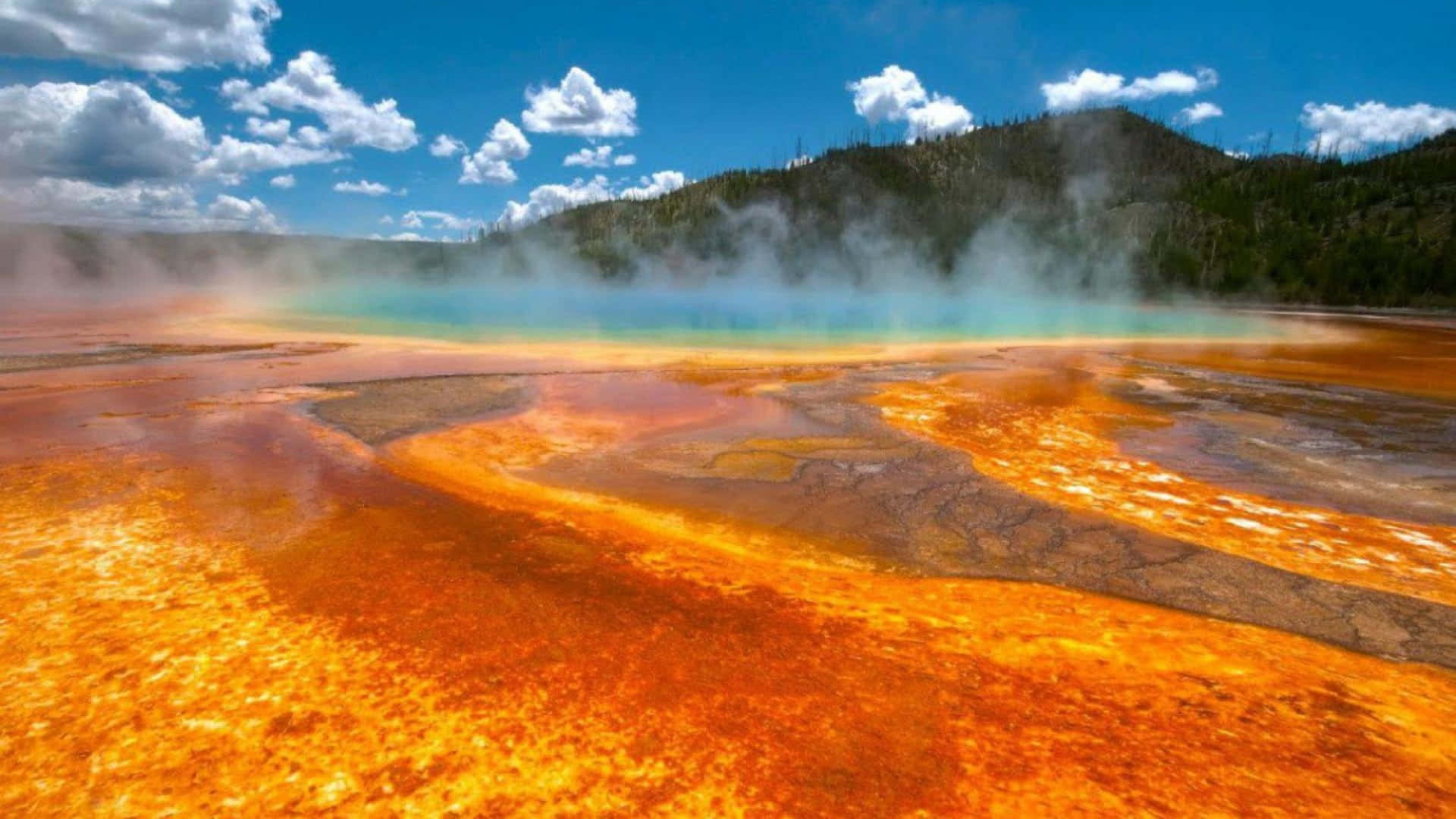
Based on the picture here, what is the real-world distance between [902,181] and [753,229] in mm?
29643

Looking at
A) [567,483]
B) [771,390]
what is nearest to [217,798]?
[567,483]

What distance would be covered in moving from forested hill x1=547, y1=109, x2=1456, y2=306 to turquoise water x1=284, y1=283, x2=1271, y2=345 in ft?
49.2

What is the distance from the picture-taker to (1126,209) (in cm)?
Result: 7669

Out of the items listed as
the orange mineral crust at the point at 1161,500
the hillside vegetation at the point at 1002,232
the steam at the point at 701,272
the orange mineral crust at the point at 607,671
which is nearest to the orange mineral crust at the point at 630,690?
the orange mineral crust at the point at 607,671

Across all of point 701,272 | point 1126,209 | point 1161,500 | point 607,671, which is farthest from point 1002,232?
point 607,671

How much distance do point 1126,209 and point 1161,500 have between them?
84.0 metres

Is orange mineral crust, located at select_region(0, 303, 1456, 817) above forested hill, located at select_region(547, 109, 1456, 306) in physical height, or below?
below

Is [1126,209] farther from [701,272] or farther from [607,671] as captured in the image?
[607,671]

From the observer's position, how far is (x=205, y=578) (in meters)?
3.61

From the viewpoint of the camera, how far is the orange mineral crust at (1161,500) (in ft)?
13.6

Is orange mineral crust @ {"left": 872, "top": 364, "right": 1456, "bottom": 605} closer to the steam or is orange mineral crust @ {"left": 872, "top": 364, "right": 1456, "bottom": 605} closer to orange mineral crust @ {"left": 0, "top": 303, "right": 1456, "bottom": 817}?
orange mineral crust @ {"left": 0, "top": 303, "right": 1456, "bottom": 817}

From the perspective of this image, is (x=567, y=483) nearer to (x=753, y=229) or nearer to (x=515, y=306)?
(x=515, y=306)

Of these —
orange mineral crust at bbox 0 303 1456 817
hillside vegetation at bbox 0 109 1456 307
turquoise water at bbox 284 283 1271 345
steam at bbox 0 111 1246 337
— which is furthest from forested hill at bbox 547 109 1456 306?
orange mineral crust at bbox 0 303 1456 817

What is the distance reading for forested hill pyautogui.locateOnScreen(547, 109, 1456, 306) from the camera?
4806 centimetres
